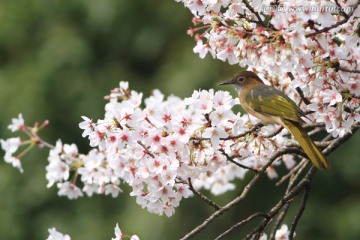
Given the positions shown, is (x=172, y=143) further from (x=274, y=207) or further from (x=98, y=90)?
(x=98, y=90)

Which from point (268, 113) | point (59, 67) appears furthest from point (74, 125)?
point (268, 113)

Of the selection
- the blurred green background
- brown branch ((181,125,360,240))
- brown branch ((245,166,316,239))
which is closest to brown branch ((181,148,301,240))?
brown branch ((181,125,360,240))

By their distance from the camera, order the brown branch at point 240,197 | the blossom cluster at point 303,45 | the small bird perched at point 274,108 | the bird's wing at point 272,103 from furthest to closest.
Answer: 1. the bird's wing at point 272,103
2. the small bird perched at point 274,108
3. the blossom cluster at point 303,45
4. the brown branch at point 240,197

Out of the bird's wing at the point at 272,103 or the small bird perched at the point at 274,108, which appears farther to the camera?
the bird's wing at the point at 272,103

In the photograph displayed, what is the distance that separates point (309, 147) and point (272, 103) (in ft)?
1.43

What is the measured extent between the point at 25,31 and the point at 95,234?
3.36m

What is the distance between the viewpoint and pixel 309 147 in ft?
10.2

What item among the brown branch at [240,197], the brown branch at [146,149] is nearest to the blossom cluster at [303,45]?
the brown branch at [240,197]

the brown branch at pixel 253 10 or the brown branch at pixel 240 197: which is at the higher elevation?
the brown branch at pixel 253 10

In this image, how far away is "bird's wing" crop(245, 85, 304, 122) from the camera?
3.35m

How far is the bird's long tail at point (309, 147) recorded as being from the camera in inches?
120

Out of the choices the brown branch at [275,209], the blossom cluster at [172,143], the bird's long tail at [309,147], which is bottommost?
the brown branch at [275,209]

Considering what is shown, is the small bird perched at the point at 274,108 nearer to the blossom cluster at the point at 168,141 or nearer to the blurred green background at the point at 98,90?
the blossom cluster at the point at 168,141

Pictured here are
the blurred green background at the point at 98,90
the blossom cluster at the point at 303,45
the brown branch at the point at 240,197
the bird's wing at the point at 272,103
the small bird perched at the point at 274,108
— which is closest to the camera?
the brown branch at the point at 240,197
